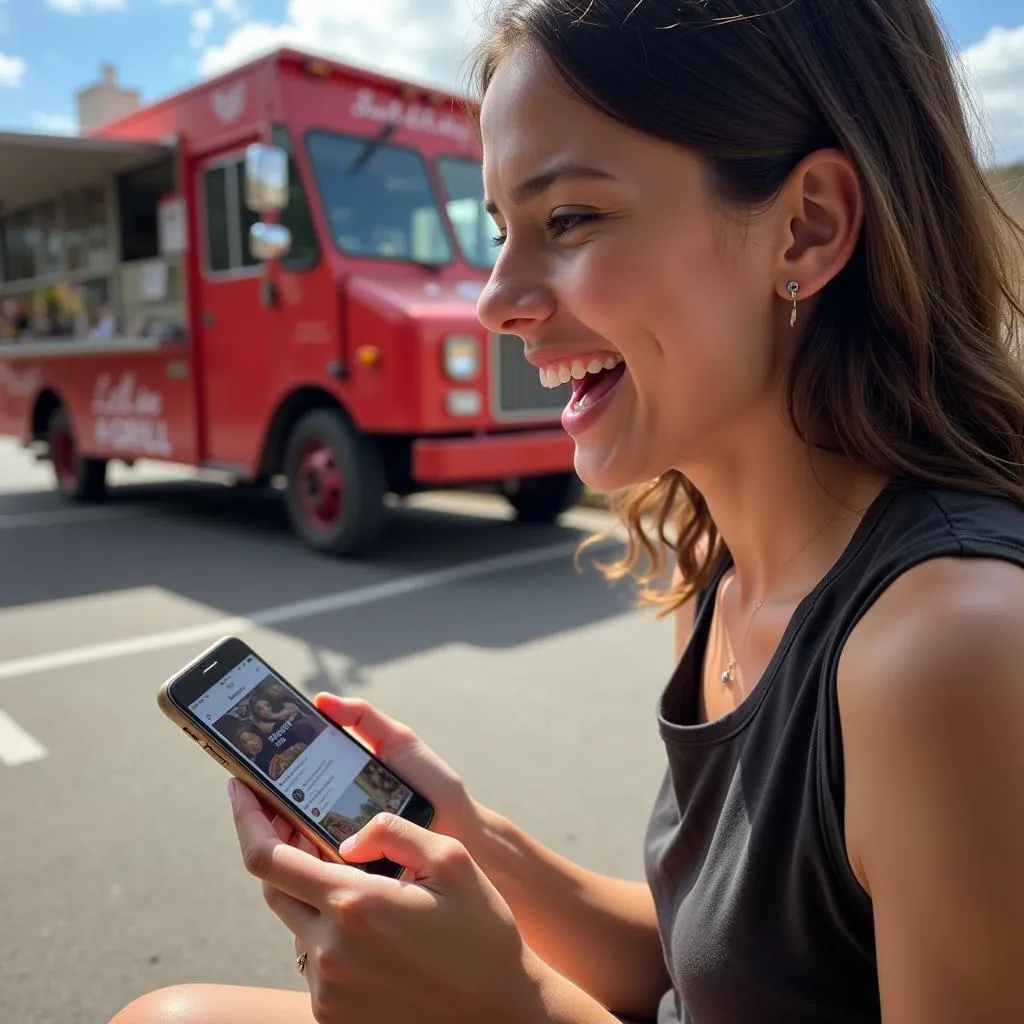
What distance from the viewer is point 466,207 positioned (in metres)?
6.55

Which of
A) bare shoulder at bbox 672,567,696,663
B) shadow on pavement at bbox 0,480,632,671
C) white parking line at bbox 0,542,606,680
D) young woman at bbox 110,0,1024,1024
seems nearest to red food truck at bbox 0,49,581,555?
shadow on pavement at bbox 0,480,632,671

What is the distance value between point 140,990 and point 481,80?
1.88 meters

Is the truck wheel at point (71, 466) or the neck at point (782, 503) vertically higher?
the neck at point (782, 503)

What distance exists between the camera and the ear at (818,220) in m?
1.02

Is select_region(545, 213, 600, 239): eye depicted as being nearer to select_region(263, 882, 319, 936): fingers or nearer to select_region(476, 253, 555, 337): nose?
select_region(476, 253, 555, 337): nose

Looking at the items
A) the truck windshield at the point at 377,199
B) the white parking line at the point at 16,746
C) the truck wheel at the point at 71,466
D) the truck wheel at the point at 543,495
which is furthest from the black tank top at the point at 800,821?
the truck wheel at the point at 71,466

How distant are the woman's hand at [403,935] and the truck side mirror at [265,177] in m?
4.90

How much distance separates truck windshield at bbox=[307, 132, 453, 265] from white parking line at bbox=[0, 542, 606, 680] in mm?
1968

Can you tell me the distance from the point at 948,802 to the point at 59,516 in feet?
27.0

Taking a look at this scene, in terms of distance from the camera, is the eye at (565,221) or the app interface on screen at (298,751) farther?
the app interface on screen at (298,751)

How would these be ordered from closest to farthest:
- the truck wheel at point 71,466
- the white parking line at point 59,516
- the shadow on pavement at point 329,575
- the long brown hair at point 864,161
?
1. the long brown hair at point 864,161
2. the shadow on pavement at point 329,575
3. the white parking line at point 59,516
4. the truck wheel at point 71,466

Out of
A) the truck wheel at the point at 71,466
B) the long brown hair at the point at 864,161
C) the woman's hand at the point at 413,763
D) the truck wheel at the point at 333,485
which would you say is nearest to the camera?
the long brown hair at the point at 864,161

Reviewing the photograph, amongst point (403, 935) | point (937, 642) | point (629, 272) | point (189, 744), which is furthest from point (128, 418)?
point (937, 642)

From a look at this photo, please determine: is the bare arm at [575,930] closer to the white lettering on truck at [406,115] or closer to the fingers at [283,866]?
the fingers at [283,866]
